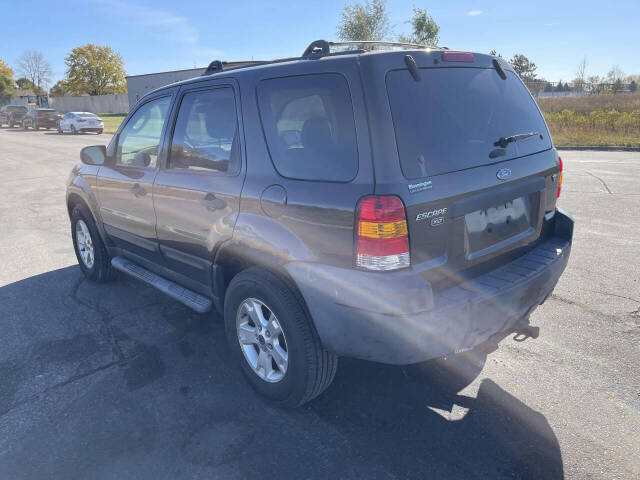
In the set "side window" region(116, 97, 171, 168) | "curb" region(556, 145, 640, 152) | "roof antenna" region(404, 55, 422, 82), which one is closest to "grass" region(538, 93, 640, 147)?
"curb" region(556, 145, 640, 152)

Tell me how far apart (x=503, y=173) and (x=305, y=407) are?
1793mm

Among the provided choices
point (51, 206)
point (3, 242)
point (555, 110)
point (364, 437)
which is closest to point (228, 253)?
point (364, 437)

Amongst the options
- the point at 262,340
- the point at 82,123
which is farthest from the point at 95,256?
the point at 82,123

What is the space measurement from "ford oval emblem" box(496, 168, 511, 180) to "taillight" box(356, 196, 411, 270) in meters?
0.76

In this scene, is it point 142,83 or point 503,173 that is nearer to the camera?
point 503,173

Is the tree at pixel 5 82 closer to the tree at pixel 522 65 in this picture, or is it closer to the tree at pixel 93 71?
the tree at pixel 93 71

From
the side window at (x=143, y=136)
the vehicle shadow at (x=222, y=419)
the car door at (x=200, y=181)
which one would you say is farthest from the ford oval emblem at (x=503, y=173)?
the side window at (x=143, y=136)

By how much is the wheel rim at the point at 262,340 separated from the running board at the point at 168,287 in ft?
1.51

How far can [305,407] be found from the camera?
2838mm

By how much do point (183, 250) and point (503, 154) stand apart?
224 centimetres

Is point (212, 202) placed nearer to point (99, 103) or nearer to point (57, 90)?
point (99, 103)

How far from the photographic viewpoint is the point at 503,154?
2.68 metres

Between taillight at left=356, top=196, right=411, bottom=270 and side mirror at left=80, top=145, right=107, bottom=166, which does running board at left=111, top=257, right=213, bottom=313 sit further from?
taillight at left=356, top=196, right=411, bottom=270

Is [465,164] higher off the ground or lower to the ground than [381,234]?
higher
